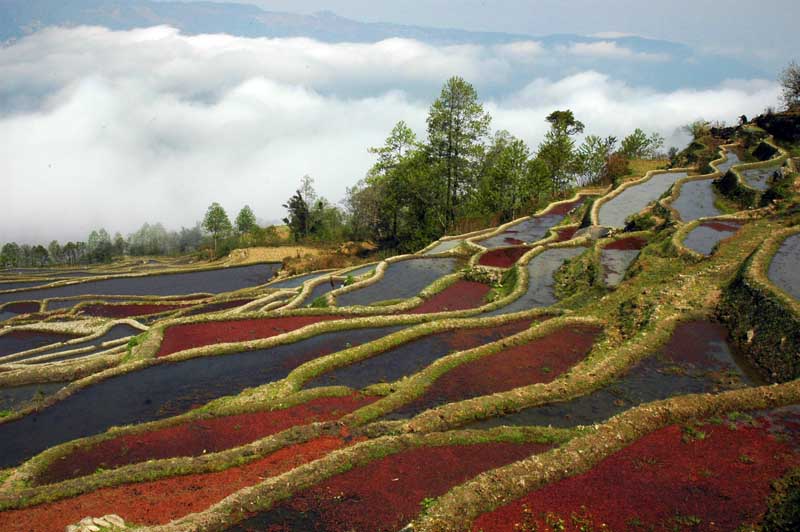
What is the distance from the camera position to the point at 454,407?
1869 centimetres

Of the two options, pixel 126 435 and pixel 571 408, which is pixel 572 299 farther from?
pixel 126 435

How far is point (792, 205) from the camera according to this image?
126 ft

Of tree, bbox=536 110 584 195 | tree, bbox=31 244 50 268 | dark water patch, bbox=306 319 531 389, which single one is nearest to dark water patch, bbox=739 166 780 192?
dark water patch, bbox=306 319 531 389

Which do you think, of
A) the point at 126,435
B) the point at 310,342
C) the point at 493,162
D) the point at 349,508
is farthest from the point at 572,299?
the point at 493,162

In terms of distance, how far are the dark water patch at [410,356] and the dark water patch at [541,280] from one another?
12.9ft

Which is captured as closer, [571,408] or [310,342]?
[571,408]

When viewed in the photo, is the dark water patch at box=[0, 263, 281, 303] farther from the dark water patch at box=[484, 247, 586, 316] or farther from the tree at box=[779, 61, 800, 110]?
the tree at box=[779, 61, 800, 110]

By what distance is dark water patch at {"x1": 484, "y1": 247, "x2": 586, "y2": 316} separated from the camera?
33.6 meters

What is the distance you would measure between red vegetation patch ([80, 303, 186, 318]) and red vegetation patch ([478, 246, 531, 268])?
29.9 meters

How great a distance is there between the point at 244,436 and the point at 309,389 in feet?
13.1

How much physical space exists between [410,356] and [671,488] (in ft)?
46.9

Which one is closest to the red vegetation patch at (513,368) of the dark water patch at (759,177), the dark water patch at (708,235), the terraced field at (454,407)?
the terraced field at (454,407)

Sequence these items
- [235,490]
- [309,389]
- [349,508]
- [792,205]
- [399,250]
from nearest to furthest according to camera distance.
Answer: [349,508]
[235,490]
[309,389]
[792,205]
[399,250]

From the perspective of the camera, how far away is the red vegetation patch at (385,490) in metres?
13.1
